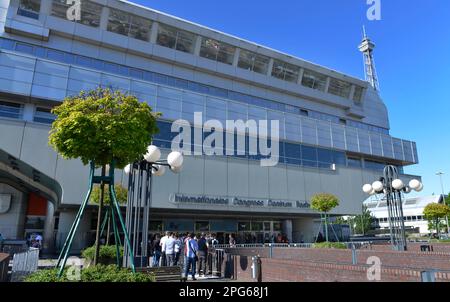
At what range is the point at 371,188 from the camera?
20219 millimetres

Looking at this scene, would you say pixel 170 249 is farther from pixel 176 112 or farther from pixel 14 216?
pixel 14 216

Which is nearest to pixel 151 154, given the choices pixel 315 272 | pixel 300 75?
pixel 315 272

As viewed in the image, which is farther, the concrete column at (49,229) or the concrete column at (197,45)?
the concrete column at (197,45)

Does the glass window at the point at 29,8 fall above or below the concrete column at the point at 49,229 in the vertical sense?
above

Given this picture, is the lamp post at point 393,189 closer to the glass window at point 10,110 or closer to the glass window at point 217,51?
the glass window at point 217,51

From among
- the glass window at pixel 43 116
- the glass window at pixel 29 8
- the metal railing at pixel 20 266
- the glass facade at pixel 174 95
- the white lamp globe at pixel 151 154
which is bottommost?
the metal railing at pixel 20 266

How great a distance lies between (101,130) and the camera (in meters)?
8.16

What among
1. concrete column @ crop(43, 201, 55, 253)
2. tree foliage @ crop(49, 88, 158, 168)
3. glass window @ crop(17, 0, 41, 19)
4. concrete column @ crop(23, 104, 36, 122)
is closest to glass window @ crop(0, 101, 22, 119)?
concrete column @ crop(23, 104, 36, 122)

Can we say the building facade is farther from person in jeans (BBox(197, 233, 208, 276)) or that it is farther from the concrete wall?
person in jeans (BBox(197, 233, 208, 276))

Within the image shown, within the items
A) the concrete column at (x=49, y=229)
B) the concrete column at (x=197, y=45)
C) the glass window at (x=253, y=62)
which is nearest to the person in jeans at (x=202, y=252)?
the concrete column at (x=49, y=229)

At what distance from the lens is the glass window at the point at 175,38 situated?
33938 millimetres

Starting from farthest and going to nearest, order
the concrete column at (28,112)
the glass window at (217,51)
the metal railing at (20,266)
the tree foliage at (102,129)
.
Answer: the glass window at (217,51), the concrete column at (28,112), the metal railing at (20,266), the tree foliage at (102,129)

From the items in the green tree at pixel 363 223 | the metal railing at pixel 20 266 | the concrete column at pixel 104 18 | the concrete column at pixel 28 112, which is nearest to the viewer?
the metal railing at pixel 20 266

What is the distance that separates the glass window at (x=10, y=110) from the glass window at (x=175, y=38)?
13.8 m
